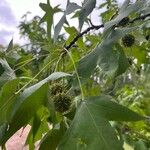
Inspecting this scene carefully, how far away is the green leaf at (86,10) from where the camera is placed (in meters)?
1.21

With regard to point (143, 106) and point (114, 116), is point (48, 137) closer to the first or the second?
point (114, 116)

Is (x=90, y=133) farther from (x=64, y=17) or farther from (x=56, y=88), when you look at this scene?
(x=64, y=17)

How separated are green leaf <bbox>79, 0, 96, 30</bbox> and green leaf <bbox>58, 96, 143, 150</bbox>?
0.31 metres

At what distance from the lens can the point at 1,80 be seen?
112 centimetres

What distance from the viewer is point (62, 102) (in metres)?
1.08

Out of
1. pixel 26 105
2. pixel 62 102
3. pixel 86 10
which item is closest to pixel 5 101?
pixel 26 105

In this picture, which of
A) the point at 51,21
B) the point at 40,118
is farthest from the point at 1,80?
the point at 51,21

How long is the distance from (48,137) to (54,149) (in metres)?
0.03

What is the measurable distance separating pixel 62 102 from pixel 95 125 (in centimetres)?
20

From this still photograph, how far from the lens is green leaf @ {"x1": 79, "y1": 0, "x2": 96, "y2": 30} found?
3.97 feet

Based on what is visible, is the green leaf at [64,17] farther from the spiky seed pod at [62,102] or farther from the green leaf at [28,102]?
the green leaf at [28,102]

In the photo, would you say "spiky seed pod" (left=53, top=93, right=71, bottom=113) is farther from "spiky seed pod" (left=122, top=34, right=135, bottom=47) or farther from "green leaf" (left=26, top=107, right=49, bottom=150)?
"spiky seed pod" (left=122, top=34, right=135, bottom=47)

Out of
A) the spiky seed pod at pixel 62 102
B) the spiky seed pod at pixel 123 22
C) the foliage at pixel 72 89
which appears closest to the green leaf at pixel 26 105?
the foliage at pixel 72 89

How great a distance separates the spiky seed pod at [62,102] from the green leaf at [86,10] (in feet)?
0.62
